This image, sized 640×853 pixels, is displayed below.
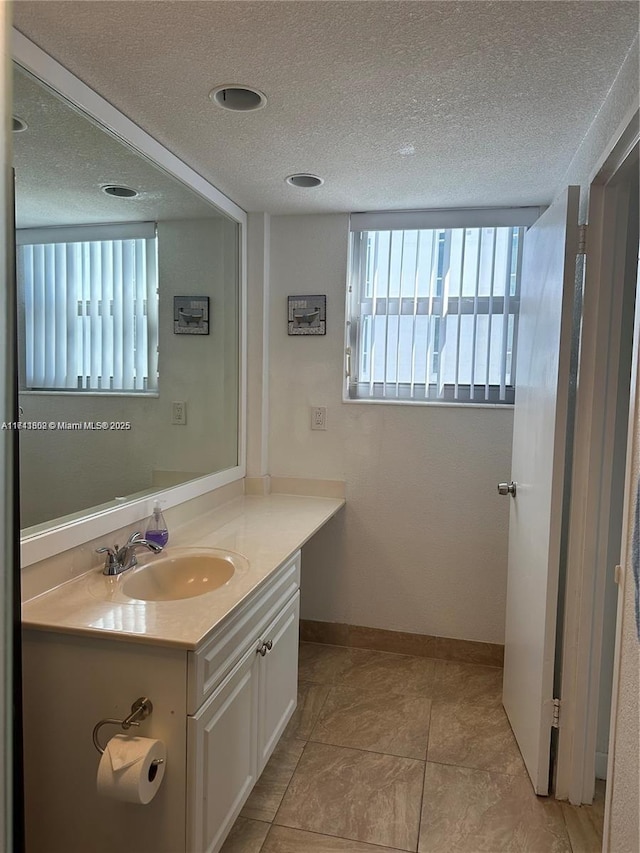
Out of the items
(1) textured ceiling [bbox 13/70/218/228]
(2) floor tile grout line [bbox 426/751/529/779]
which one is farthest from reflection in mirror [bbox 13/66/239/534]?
(2) floor tile grout line [bbox 426/751/529/779]

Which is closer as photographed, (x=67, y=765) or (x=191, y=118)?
(x=67, y=765)

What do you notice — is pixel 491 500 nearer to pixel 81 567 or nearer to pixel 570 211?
pixel 570 211

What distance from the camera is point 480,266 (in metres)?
2.71

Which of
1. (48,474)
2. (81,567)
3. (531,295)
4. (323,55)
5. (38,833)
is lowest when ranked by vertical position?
(38,833)

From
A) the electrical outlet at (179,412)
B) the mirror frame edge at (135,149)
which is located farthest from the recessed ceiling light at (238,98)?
the electrical outlet at (179,412)

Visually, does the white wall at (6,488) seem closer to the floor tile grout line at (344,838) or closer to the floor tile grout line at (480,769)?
the floor tile grout line at (344,838)

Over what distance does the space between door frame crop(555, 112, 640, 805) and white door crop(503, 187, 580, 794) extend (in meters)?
0.06

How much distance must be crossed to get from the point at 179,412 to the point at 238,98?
122 cm

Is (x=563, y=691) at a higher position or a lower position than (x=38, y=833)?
higher

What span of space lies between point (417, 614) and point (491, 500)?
72cm

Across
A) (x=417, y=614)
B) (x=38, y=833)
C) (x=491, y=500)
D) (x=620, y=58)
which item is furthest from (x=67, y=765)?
(x=620, y=58)

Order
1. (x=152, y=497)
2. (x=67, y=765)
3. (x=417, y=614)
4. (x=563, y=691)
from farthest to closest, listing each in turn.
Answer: (x=417, y=614) → (x=152, y=497) → (x=563, y=691) → (x=67, y=765)

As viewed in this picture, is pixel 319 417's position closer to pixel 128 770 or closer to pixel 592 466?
pixel 592 466

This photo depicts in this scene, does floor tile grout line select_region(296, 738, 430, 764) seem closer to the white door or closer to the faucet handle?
the white door
